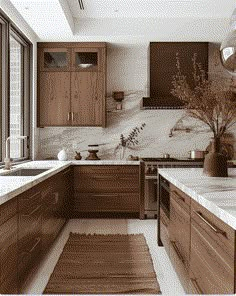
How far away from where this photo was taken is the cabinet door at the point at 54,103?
21.6ft

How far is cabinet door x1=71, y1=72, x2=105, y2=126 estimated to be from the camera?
21.6ft

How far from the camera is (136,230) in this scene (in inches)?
217

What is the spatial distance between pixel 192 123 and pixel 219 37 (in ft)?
4.57

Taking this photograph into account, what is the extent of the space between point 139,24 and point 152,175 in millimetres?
2186

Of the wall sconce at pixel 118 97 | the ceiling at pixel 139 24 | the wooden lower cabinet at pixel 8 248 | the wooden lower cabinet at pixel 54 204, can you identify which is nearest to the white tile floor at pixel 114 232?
the wooden lower cabinet at pixel 54 204

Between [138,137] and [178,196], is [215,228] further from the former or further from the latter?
[138,137]

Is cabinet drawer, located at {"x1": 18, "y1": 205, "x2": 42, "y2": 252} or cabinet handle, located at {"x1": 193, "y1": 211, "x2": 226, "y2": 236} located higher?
cabinet handle, located at {"x1": 193, "y1": 211, "x2": 226, "y2": 236}

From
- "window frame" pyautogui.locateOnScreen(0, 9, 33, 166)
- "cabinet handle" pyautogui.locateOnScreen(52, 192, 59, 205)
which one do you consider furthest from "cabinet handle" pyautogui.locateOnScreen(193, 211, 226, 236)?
"window frame" pyautogui.locateOnScreen(0, 9, 33, 166)

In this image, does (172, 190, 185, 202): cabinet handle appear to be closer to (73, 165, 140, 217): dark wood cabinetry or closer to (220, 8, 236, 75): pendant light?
(220, 8, 236, 75): pendant light

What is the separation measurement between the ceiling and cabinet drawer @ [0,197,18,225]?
142 inches

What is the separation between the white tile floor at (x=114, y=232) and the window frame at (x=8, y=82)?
1.17 meters

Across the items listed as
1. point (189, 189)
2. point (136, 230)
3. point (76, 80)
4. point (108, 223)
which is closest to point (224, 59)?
point (189, 189)

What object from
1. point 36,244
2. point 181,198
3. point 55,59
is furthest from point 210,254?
point 55,59

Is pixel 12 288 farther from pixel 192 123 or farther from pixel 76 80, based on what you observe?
pixel 192 123
